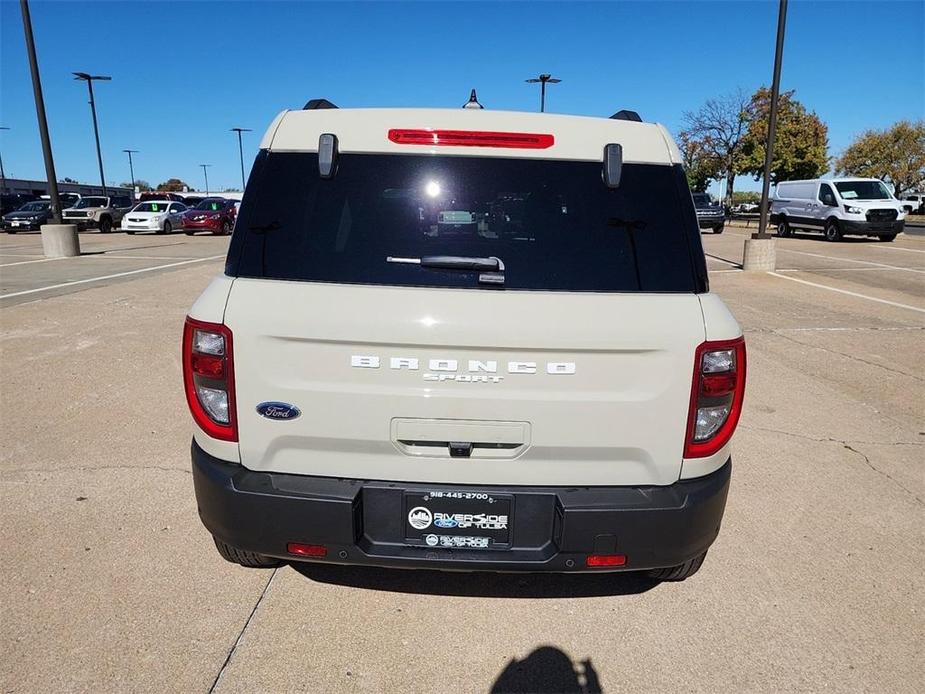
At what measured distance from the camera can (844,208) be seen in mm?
22016

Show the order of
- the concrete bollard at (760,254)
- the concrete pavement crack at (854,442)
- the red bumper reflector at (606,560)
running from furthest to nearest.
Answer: the concrete bollard at (760,254)
the concrete pavement crack at (854,442)
the red bumper reflector at (606,560)

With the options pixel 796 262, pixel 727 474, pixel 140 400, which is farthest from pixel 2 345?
pixel 796 262

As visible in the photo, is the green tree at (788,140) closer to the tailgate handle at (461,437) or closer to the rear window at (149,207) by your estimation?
the rear window at (149,207)

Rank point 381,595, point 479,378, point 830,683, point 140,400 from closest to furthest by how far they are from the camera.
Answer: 1. point 479,378
2. point 830,683
3. point 381,595
4. point 140,400

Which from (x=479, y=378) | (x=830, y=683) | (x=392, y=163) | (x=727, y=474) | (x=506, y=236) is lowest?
(x=830, y=683)

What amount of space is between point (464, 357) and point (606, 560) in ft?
2.91

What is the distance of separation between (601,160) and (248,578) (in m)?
2.37

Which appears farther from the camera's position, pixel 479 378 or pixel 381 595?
pixel 381 595

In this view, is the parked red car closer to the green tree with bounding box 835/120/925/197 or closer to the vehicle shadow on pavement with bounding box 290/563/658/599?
the vehicle shadow on pavement with bounding box 290/563/658/599

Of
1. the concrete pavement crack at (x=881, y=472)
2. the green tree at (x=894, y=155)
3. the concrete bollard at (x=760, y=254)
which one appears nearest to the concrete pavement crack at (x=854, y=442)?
the concrete pavement crack at (x=881, y=472)

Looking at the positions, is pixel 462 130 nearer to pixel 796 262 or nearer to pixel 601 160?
pixel 601 160

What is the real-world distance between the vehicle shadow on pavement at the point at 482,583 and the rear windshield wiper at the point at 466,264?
4.59 ft

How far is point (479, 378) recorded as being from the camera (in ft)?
6.93

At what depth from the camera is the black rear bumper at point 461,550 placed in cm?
216
